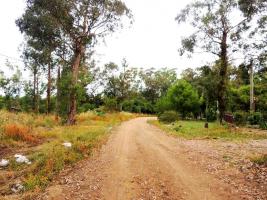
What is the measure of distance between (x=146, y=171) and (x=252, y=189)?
3.36 meters

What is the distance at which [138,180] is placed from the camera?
9328 mm

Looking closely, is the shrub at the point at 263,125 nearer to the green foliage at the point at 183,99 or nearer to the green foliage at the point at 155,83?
the green foliage at the point at 183,99

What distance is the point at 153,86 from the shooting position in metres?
92.9

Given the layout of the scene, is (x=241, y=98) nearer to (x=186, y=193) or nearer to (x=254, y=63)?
(x=254, y=63)

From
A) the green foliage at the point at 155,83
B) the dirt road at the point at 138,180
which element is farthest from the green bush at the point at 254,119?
the green foliage at the point at 155,83

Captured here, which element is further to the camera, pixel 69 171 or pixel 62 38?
pixel 62 38

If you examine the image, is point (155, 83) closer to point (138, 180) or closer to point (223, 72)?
point (223, 72)

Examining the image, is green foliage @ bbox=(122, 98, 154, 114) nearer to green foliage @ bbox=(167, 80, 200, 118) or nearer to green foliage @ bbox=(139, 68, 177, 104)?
green foliage @ bbox=(139, 68, 177, 104)

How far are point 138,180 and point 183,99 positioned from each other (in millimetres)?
45641

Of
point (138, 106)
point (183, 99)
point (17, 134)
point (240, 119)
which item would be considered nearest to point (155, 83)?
point (138, 106)

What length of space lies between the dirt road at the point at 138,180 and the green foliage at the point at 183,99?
41.4 meters

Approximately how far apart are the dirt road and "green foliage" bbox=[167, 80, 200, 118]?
4139 centimetres

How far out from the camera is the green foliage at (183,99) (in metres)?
54.2

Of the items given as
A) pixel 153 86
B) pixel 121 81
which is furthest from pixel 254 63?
pixel 153 86
